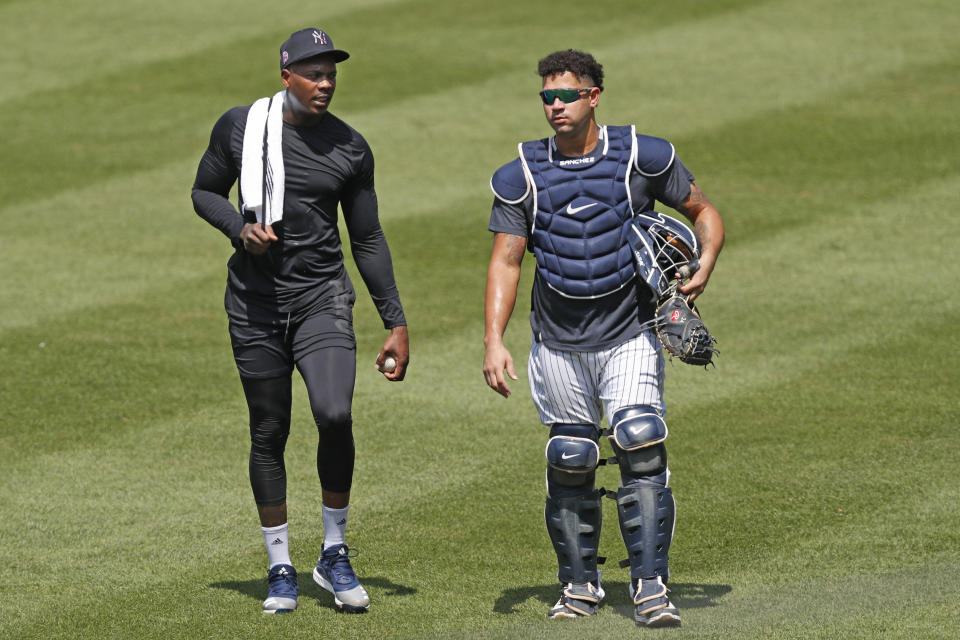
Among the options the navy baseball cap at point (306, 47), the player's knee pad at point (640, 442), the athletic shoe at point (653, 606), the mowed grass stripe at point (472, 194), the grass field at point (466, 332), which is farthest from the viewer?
the mowed grass stripe at point (472, 194)

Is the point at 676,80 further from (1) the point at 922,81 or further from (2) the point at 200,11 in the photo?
(2) the point at 200,11

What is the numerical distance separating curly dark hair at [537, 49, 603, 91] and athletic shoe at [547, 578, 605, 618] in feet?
7.23

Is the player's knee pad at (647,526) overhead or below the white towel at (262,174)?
below

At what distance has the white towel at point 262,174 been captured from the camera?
20.6ft

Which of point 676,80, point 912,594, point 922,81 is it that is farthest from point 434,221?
point 912,594

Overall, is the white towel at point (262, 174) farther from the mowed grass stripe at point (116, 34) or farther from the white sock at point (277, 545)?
the mowed grass stripe at point (116, 34)

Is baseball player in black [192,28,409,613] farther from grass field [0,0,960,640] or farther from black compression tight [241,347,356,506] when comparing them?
grass field [0,0,960,640]

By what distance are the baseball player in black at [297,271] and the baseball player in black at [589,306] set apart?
69cm

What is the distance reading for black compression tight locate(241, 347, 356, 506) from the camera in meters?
6.27

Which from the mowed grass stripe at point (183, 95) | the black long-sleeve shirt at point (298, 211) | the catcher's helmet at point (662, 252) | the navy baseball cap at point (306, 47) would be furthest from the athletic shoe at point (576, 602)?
the mowed grass stripe at point (183, 95)

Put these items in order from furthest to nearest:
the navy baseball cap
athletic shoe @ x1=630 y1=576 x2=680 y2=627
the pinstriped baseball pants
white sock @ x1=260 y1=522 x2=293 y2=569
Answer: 1. white sock @ x1=260 y1=522 x2=293 y2=569
2. the navy baseball cap
3. the pinstriped baseball pants
4. athletic shoe @ x1=630 y1=576 x2=680 y2=627

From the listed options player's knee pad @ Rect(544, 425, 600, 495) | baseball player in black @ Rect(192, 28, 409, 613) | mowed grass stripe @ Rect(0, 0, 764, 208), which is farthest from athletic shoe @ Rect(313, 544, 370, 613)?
mowed grass stripe @ Rect(0, 0, 764, 208)

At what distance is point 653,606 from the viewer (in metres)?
5.86

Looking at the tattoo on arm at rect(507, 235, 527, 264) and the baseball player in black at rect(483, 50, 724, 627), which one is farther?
the tattoo on arm at rect(507, 235, 527, 264)
